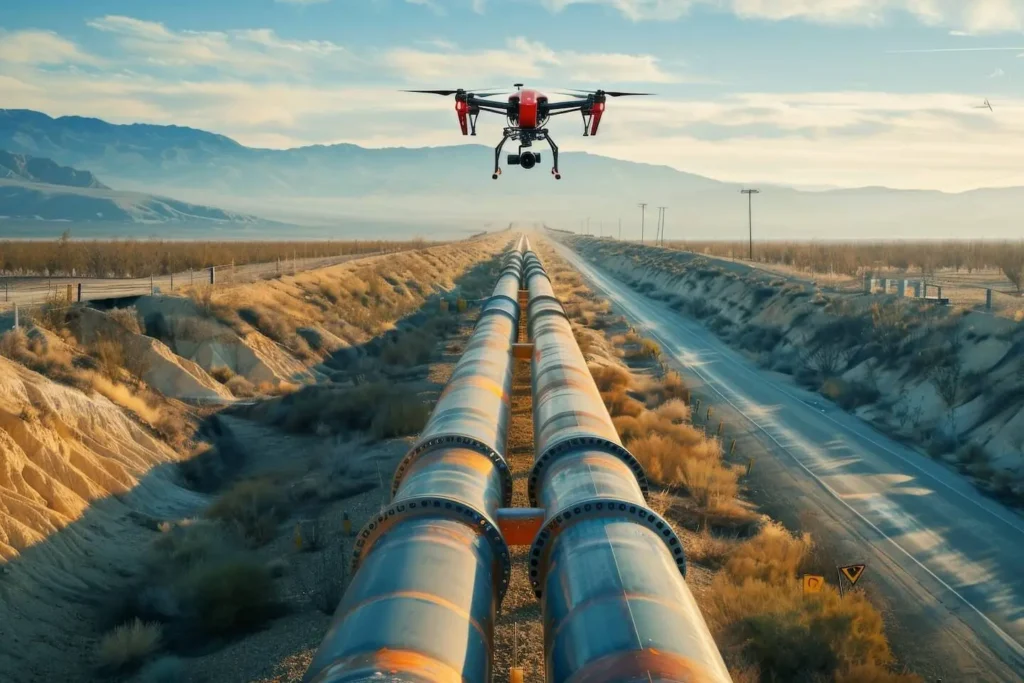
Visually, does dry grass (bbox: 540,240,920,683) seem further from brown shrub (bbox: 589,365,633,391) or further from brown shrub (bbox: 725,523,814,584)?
brown shrub (bbox: 589,365,633,391)

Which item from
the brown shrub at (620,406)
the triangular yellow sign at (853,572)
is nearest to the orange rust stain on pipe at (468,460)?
the triangular yellow sign at (853,572)

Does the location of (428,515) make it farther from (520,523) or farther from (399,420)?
(399,420)

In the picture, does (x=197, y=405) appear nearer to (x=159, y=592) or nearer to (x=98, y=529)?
(x=98, y=529)

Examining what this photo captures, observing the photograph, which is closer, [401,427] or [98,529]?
[98,529]

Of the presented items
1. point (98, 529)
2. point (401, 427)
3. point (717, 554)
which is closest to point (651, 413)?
point (401, 427)

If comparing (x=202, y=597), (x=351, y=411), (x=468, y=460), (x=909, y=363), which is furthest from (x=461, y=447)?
(x=909, y=363)

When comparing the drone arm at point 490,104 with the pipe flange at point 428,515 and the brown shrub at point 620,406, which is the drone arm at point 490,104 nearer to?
the pipe flange at point 428,515
